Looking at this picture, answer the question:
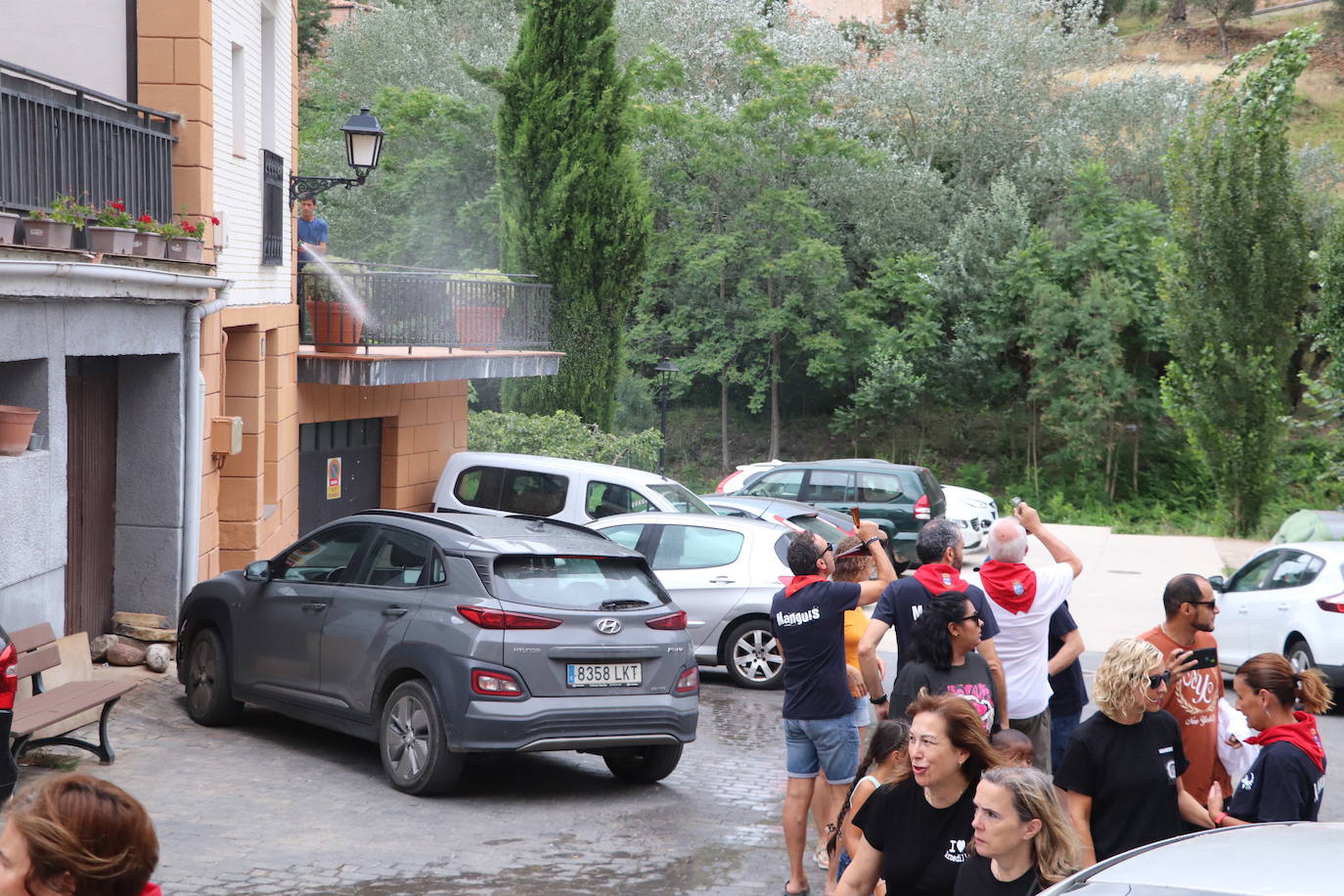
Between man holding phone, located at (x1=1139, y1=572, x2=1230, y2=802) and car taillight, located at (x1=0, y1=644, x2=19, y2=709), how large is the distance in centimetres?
517

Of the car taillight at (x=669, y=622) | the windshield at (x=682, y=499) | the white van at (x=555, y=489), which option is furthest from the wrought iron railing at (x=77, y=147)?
the windshield at (x=682, y=499)

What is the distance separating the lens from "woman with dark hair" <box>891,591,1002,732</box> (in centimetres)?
582

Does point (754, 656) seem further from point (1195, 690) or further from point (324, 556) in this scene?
point (1195, 690)

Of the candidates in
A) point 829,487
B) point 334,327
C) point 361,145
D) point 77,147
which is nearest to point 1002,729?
point 77,147

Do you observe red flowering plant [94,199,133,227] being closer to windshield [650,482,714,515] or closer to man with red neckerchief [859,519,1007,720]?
man with red neckerchief [859,519,1007,720]

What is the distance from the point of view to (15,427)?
8.45m

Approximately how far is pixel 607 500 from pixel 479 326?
4.81m

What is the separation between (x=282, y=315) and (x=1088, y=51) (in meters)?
32.1

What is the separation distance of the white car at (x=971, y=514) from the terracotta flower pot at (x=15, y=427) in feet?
50.8

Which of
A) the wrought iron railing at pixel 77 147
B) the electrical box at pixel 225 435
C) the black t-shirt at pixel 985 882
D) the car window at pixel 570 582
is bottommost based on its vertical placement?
the black t-shirt at pixel 985 882

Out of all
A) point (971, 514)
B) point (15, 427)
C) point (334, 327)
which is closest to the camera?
point (15, 427)

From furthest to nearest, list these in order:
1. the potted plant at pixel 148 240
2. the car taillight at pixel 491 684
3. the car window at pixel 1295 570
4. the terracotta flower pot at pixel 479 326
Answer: the terracotta flower pot at pixel 479 326 → the car window at pixel 1295 570 → the potted plant at pixel 148 240 → the car taillight at pixel 491 684

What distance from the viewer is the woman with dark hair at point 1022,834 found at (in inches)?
147

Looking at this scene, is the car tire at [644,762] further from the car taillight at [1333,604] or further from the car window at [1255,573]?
the car window at [1255,573]
